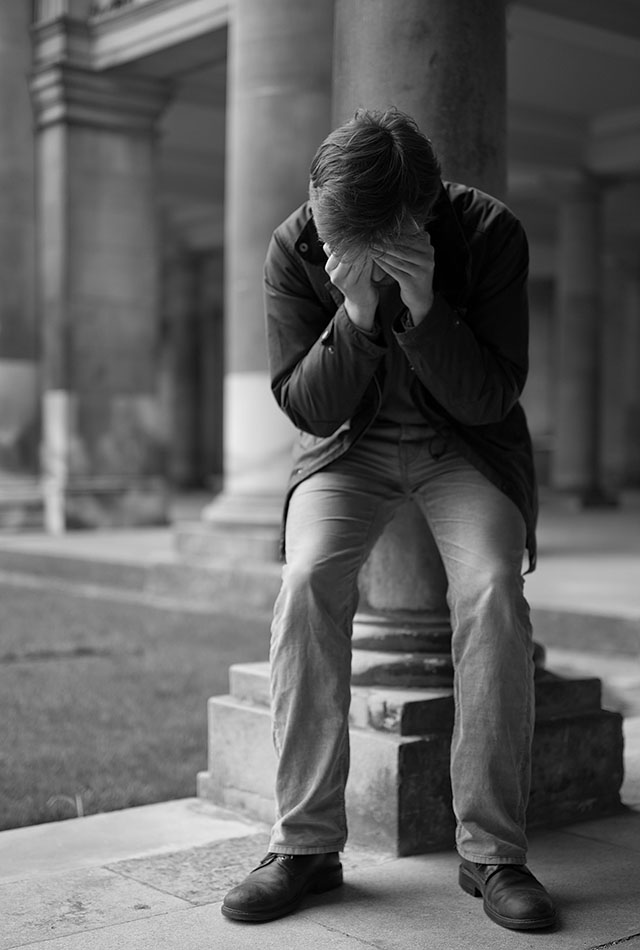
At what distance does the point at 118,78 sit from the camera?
14.4 metres

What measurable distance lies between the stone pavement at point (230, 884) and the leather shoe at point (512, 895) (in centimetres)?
3

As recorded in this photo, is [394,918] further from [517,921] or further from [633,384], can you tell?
Result: [633,384]

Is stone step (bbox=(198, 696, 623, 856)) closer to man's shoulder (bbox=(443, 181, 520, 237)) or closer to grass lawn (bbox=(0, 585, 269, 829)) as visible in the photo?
grass lawn (bbox=(0, 585, 269, 829))

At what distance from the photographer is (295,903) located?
3061 millimetres

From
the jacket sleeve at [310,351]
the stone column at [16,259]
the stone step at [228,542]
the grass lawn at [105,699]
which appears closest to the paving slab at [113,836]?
the grass lawn at [105,699]

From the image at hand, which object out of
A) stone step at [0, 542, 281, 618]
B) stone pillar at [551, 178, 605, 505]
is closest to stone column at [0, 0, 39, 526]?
stone step at [0, 542, 281, 618]

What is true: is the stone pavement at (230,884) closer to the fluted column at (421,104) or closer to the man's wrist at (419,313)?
the fluted column at (421,104)

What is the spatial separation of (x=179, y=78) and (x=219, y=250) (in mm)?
14782

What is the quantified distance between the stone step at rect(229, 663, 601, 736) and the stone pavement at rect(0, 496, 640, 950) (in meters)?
0.32

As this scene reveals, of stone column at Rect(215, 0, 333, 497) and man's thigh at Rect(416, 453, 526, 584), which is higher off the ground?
stone column at Rect(215, 0, 333, 497)

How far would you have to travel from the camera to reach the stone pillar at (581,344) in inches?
792

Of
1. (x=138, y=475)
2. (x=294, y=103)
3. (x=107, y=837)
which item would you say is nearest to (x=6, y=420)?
(x=138, y=475)

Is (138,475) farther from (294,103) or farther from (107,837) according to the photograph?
(107,837)

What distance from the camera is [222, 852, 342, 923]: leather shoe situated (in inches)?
117
